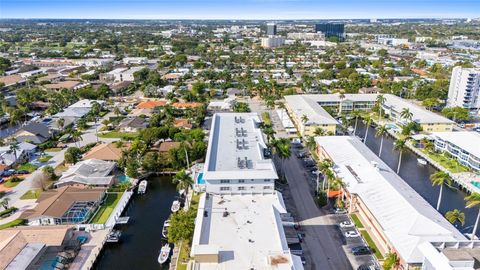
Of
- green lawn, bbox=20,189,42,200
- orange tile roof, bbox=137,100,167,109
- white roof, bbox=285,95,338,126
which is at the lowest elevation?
green lawn, bbox=20,189,42,200

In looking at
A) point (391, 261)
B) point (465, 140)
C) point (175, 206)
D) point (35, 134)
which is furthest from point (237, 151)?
point (35, 134)

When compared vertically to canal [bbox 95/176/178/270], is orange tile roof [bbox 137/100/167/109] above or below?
above

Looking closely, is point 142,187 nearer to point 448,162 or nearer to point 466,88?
point 448,162

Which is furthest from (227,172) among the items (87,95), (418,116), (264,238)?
(87,95)

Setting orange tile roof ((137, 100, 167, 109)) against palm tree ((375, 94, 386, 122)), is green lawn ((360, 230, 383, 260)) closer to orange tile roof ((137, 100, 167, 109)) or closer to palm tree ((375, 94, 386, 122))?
palm tree ((375, 94, 386, 122))

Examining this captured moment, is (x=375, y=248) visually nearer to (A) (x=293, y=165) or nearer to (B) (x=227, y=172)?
(B) (x=227, y=172)

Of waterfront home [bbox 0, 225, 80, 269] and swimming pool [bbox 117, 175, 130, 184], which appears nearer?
waterfront home [bbox 0, 225, 80, 269]

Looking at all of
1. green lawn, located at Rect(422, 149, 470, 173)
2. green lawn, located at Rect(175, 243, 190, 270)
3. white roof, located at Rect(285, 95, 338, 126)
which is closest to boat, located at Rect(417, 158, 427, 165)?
green lawn, located at Rect(422, 149, 470, 173)
